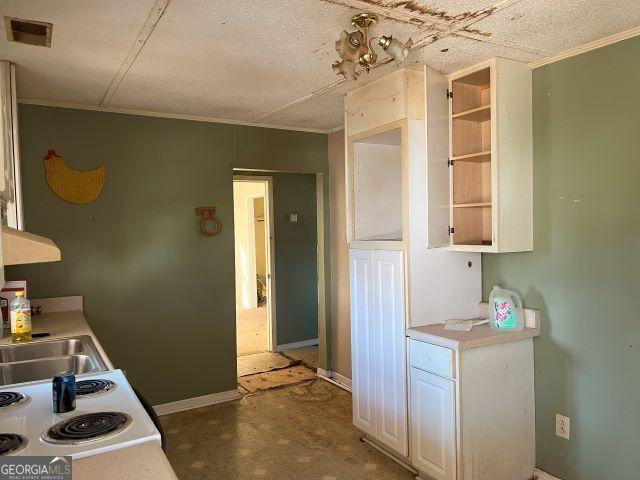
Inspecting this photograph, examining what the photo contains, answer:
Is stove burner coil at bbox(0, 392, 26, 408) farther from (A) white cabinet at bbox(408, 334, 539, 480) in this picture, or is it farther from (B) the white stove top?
(A) white cabinet at bbox(408, 334, 539, 480)

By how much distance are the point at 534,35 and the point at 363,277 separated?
1.62 m

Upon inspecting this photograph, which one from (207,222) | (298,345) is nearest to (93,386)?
(207,222)

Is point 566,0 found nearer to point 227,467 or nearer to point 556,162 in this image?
point 556,162

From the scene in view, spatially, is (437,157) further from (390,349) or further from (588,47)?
(390,349)

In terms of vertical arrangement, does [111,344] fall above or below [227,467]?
above

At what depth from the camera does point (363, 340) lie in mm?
3061

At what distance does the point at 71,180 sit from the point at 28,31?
139 cm

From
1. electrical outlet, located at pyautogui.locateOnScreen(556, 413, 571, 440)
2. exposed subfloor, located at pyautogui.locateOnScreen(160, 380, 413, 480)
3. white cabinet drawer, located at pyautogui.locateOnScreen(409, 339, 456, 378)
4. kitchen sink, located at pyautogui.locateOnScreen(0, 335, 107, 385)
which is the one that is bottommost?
exposed subfloor, located at pyautogui.locateOnScreen(160, 380, 413, 480)

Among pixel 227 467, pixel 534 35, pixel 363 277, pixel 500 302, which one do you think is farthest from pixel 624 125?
pixel 227 467

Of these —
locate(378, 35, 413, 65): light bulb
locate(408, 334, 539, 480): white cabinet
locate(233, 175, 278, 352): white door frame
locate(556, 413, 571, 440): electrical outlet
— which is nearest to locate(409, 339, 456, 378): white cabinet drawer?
locate(408, 334, 539, 480): white cabinet

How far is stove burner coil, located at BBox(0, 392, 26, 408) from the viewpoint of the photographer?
5.09 ft

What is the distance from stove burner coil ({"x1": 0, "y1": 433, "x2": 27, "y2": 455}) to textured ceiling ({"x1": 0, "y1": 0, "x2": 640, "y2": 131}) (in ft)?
4.92

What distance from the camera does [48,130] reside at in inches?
125

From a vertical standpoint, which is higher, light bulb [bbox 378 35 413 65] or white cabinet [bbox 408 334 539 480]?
light bulb [bbox 378 35 413 65]
